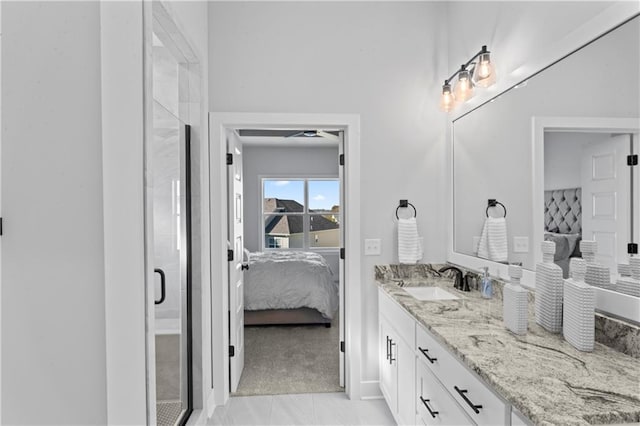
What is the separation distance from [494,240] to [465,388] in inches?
44.6

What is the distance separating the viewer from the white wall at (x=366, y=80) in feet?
8.25

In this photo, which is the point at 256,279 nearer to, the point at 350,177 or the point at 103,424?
the point at 350,177

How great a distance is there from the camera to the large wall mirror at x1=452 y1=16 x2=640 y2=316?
1.28m

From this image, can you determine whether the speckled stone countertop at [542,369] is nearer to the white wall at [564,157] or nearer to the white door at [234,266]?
the white wall at [564,157]

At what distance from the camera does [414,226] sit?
2.56 m

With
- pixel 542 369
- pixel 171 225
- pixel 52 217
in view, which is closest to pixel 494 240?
pixel 542 369

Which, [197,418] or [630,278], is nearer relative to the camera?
[630,278]

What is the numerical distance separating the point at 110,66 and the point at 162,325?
4.56ft

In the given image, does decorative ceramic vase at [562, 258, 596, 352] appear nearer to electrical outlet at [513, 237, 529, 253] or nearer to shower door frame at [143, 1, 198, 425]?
electrical outlet at [513, 237, 529, 253]

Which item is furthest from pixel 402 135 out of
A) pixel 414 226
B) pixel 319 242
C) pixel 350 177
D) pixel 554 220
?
pixel 319 242

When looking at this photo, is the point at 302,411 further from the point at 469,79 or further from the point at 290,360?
the point at 469,79

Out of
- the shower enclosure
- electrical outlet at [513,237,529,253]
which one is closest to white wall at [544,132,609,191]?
electrical outlet at [513,237,529,253]

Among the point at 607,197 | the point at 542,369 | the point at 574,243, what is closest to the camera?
the point at 542,369

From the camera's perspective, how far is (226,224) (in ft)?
8.41
